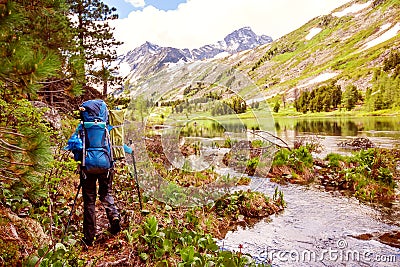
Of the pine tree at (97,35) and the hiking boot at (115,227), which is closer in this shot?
the hiking boot at (115,227)

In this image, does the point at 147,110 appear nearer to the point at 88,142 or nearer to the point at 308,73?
the point at 88,142

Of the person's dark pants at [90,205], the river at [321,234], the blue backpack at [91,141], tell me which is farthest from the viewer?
the river at [321,234]

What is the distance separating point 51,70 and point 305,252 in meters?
5.80

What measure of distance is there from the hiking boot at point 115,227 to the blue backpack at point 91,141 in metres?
1.00

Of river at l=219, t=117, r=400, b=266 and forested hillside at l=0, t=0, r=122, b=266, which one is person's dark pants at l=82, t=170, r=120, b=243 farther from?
river at l=219, t=117, r=400, b=266

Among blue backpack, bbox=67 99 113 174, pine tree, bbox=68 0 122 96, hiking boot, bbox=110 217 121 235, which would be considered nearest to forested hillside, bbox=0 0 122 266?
blue backpack, bbox=67 99 113 174

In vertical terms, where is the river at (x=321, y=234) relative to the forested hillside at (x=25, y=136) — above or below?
below

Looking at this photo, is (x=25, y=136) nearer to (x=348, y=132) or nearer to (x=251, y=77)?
(x=348, y=132)

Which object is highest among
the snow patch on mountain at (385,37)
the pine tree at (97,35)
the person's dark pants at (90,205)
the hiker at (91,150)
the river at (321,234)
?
the snow patch on mountain at (385,37)

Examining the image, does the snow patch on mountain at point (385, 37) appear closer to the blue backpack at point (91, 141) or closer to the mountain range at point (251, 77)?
the mountain range at point (251, 77)

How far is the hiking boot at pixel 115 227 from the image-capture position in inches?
234

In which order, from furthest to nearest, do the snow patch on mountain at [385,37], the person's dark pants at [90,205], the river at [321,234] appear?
1. the snow patch on mountain at [385,37]
2. the river at [321,234]
3. the person's dark pants at [90,205]

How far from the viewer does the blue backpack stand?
5387 millimetres

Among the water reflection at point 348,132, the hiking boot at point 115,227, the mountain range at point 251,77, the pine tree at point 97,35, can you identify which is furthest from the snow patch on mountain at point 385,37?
the hiking boot at point 115,227
